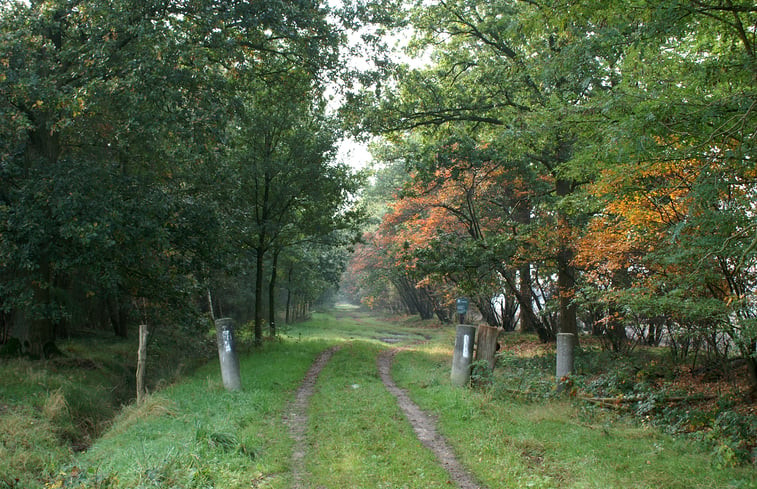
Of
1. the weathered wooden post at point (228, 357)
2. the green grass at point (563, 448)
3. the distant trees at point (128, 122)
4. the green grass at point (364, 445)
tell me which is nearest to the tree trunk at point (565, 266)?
the green grass at point (563, 448)

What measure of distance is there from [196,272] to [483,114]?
10.0 metres

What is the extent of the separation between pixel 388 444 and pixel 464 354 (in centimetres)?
397

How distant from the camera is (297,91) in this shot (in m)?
14.6

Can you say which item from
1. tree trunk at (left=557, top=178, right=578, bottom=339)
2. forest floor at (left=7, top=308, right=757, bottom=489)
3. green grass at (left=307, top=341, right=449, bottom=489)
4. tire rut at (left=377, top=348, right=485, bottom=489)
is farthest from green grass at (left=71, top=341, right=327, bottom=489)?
tree trunk at (left=557, top=178, right=578, bottom=339)

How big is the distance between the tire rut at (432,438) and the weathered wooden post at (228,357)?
10.7 feet

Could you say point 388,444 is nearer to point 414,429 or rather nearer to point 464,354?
point 414,429

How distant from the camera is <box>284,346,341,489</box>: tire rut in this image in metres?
6.13

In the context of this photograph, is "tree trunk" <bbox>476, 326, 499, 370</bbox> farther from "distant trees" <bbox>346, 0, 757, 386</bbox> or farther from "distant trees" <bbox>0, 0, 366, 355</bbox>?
"distant trees" <bbox>0, 0, 366, 355</bbox>

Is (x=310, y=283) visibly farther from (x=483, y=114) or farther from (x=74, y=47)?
(x=74, y=47)

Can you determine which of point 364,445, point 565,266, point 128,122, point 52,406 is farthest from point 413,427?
point 565,266

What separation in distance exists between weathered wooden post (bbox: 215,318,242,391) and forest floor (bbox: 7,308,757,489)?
0.25 metres

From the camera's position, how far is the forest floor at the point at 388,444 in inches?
227

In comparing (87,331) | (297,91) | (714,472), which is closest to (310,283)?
(87,331)

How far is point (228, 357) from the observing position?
33.9 feet
